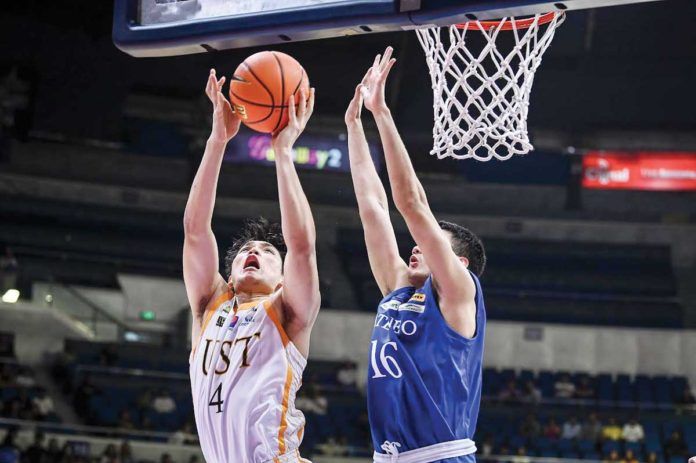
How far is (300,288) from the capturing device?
365 centimetres

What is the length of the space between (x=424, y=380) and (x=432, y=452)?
272mm

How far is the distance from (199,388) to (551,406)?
12902 mm

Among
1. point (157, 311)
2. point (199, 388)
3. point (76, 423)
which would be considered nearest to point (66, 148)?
point (157, 311)

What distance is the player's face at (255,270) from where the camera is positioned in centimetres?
391

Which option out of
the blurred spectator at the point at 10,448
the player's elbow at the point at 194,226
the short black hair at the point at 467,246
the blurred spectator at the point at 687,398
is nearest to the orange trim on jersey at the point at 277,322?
the player's elbow at the point at 194,226

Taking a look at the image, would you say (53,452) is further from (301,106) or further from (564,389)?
(301,106)

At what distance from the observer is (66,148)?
19.5 metres

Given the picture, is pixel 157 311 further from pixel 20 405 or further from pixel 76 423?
pixel 20 405

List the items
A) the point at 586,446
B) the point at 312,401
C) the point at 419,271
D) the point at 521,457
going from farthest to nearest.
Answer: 1. the point at 312,401
2. the point at 586,446
3. the point at 521,457
4. the point at 419,271

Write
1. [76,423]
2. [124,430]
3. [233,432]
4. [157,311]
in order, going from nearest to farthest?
[233,432]
[124,430]
[76,423]
[157,311]

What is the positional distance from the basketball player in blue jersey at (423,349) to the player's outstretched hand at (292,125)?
0.28 m

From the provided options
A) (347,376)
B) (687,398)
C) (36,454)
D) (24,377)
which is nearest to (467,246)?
(36,454)

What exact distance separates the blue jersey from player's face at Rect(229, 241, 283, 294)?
51 centimetres

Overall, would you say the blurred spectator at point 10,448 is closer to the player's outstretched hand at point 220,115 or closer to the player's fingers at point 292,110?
the player's outstretched hand at point 220,115
